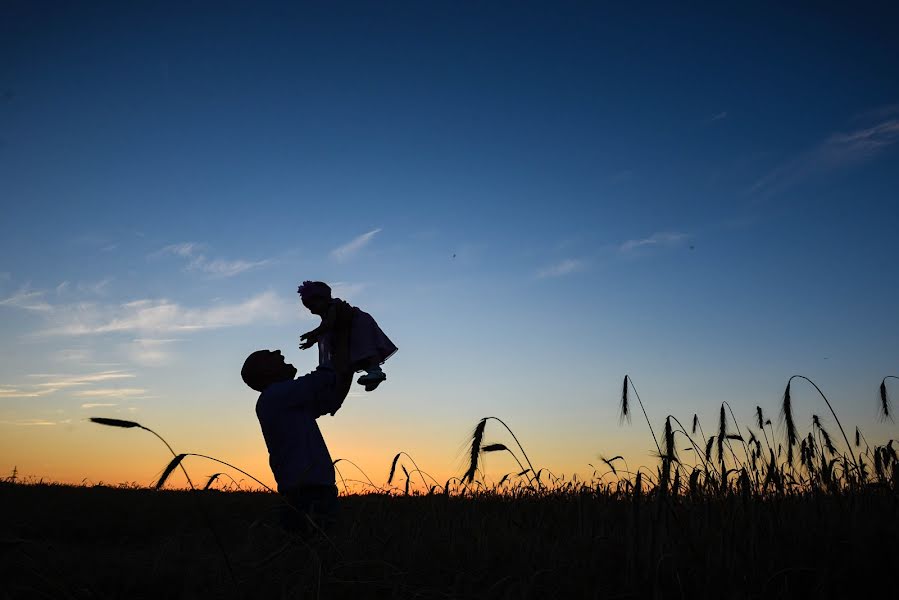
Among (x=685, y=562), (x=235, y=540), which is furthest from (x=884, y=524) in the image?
Result: (x=235, y=540)

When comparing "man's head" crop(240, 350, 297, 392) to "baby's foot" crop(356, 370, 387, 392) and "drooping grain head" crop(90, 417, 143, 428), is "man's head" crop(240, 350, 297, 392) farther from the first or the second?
"drooping grain head" crop(90, 417, 143, 428)

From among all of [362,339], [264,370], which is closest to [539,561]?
[362,339]

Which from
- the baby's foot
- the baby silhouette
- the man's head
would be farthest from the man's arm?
the man's head

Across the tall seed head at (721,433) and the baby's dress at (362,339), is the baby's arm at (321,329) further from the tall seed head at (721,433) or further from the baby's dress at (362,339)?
the tall seed head at (721,433)

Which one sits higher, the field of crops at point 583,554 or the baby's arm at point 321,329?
the baby's arm at point 321,329

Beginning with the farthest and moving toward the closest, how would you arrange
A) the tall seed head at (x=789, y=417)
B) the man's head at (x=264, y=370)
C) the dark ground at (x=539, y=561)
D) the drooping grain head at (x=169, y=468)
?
1. the man's head at (x=264, y=370)
2. the tall seed head at (x=789, y=417)
3. the dark ground at (x=539, y=561)
4. the drooping grain head at (x=169, y=468)

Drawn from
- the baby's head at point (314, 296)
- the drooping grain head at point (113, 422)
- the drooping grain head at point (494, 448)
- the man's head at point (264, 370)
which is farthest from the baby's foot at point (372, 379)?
the drooping grain head at point (113, 422)

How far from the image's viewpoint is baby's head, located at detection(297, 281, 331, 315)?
5.20 metres

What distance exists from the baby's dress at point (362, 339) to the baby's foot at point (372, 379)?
0.37 feet

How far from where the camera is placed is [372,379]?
4.92m

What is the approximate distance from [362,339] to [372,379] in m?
0.33

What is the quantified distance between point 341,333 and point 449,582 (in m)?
2.60

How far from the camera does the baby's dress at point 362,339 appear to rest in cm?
498

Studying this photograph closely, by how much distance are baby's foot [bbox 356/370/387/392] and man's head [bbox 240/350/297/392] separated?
0.87 metres
